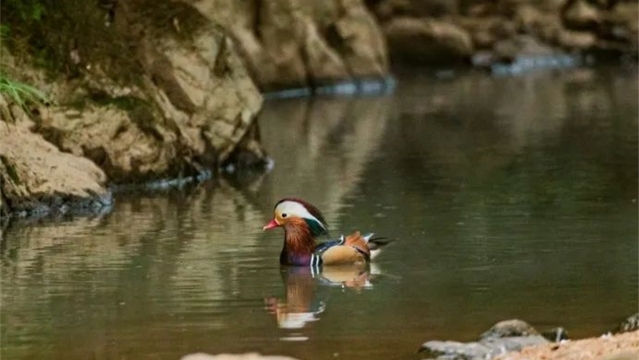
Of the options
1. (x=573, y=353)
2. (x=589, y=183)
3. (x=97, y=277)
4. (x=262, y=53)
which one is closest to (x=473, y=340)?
(x=573, y=353)

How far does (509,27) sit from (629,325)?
27856 mm

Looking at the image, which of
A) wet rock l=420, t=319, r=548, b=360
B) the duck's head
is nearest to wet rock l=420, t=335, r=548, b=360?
wet rock l=420, t=319, r=548, b=360

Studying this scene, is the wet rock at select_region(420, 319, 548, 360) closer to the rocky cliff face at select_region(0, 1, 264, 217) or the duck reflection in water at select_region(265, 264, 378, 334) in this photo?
the duck reflection in water at select_region(265, 264, 378, 334)

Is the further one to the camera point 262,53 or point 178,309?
point 262,53

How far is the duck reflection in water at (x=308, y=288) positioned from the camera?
826 centimetres

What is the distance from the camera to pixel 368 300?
344 inches

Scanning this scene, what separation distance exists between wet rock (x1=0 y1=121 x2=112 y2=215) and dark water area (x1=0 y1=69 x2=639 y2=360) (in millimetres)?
313

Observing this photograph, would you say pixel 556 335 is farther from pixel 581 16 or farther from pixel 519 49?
pixel 581 16

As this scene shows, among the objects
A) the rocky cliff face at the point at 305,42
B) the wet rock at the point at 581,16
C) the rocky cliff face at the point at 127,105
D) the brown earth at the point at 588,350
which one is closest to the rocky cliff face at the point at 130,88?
the rocky cliff face at the point at 127,105

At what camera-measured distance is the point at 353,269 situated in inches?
385

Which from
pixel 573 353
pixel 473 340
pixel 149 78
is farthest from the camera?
pixel 149 78

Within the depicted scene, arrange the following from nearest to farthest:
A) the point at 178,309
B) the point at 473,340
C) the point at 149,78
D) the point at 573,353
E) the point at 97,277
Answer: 1. the point at 573,353
2. the point at 473,340
3. the point at 178,309
4. the point at 97,277
5. the point at 149,78

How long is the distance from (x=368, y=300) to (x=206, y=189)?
588 cm

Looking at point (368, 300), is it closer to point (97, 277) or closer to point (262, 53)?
point (97, 277)
